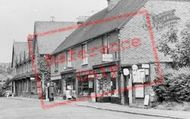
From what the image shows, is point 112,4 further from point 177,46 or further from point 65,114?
point 65,114

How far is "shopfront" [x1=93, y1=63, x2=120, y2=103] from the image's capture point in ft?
109

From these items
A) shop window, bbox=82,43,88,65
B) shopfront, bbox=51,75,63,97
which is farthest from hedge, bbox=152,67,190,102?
shopfront, bbox=51,75,63,97

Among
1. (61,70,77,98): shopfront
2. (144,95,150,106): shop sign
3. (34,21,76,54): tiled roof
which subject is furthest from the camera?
(34,21,76,54): tiled roof

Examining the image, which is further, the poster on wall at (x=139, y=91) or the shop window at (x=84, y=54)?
the shop window at (x=84, y=54)

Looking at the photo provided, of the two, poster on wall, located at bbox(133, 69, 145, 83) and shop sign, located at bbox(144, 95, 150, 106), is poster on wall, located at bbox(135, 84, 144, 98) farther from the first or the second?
shop sign, located at bbox(144, 95, 150, 106)

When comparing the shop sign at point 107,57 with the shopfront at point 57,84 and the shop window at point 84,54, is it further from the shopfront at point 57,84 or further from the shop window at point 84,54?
the shopfront at point 57,84

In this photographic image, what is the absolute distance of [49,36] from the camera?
6456 centimetres

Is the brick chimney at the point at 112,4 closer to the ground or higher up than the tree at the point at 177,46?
higher up

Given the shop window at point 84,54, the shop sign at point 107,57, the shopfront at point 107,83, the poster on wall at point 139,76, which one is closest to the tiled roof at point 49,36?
the shop window at point 84,54

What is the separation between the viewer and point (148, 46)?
31.9 metres

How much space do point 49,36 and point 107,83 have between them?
30881mm

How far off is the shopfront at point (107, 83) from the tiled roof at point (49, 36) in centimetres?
2584

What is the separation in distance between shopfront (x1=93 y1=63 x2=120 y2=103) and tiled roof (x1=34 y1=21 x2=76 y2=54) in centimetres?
2584

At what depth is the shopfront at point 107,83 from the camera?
3310 cm
